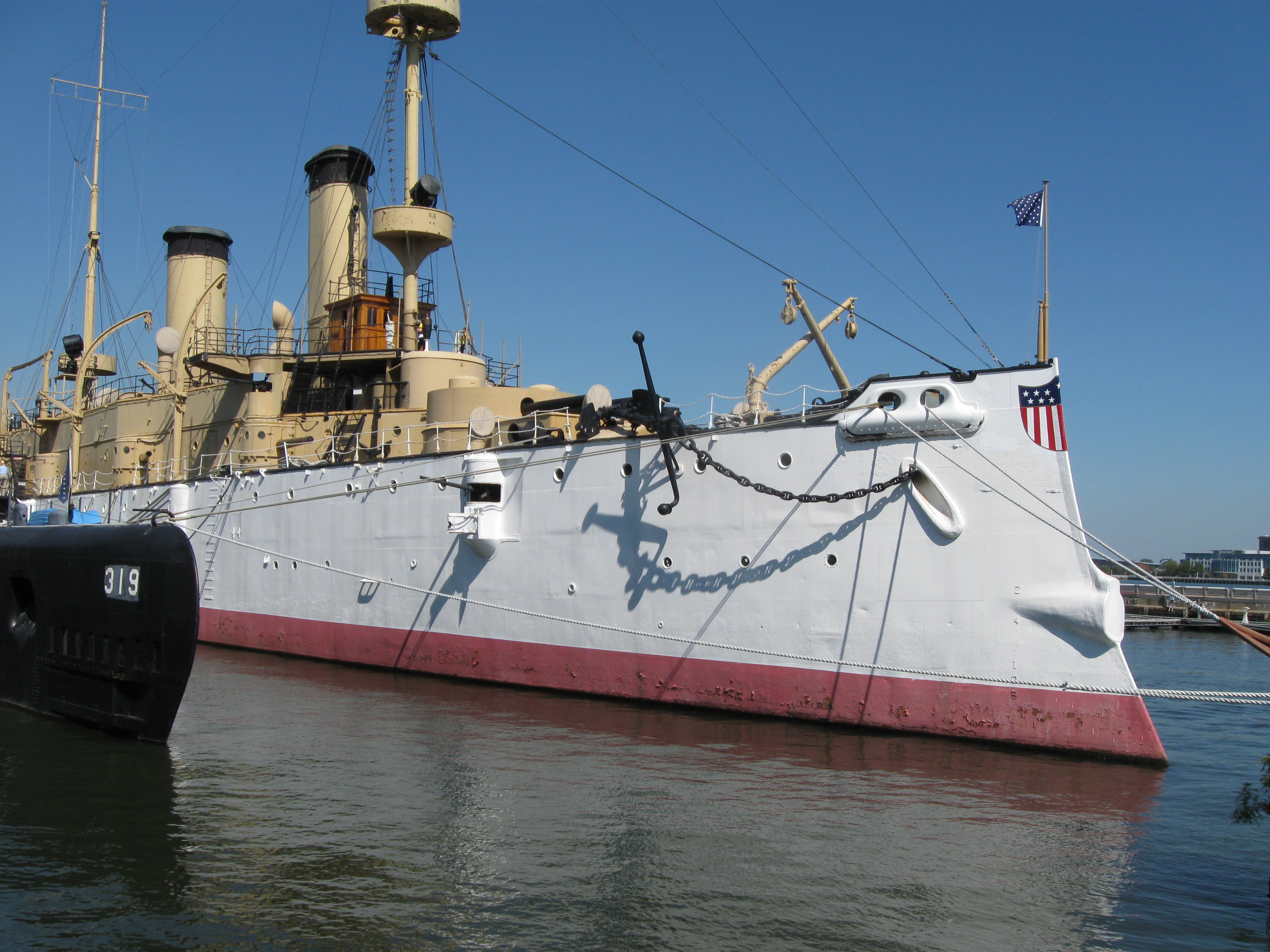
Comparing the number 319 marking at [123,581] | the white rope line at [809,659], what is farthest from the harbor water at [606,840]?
the number 319 marking at [123,581]

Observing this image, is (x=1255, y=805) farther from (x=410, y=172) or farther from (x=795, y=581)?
(x=410, y=172)

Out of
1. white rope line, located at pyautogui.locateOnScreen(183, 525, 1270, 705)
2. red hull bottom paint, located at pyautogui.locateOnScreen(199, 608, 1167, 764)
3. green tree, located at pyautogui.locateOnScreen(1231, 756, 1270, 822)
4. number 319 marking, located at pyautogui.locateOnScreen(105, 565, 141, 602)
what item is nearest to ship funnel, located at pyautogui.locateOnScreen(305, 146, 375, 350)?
white rope line, located at pyautogui.locateOnScreen(183, 525, 1270, 705)

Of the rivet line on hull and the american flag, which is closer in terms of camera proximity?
the american flag

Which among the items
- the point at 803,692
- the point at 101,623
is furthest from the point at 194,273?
the point at 803,692

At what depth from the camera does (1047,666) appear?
11.6 meters

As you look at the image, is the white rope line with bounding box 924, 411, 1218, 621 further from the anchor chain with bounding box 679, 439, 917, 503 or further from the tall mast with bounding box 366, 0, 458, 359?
the tall mast with bounding box 366, 0, 458, 359

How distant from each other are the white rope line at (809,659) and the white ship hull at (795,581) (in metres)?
0.03

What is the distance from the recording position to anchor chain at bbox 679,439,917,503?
12453mm

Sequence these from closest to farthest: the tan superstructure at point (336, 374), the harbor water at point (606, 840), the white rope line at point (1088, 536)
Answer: the harbor water at point (606, 840) → the white rope line at point (1088, 536) → the tan superstructure at point (336, 374)

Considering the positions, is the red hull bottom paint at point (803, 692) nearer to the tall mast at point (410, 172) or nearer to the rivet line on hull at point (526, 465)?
the rivet line on hull at point (526, 465)

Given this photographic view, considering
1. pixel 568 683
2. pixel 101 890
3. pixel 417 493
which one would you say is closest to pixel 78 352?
pixel 417 493

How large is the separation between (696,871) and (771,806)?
185 centimetres

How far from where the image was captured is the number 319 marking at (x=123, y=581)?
1138cm

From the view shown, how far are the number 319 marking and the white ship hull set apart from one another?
550 cm
